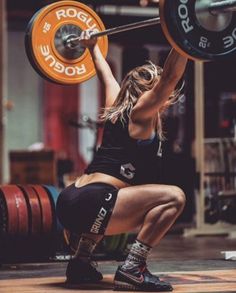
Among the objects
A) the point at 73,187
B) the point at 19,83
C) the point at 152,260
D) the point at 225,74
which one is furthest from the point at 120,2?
the point at 73,187

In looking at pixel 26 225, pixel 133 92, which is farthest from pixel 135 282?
pixel 26 225

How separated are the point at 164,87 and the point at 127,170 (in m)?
0.55

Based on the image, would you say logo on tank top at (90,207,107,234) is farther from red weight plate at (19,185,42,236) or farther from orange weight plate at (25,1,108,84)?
red weight plate at (19,185,42,236)

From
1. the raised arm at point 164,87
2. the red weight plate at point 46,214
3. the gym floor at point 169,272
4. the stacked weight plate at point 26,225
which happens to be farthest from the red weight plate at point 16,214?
the raised arm at point 164,87

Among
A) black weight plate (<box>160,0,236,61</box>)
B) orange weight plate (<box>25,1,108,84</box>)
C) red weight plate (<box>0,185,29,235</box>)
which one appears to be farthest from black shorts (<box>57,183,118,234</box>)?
red weight plate (<box>0,185,29,235</box>)

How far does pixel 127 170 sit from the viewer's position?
4207 mm

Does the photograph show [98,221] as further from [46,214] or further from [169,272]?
[46,214]

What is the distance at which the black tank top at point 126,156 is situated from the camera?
417 cm

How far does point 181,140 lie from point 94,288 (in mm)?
6188

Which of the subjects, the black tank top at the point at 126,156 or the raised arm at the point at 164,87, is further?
the black tank top at the point at 126,156

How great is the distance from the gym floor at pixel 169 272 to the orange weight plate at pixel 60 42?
123 centimetres

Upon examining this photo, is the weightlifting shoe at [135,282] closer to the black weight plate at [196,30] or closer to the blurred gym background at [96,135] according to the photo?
the black weight plate at [196,30]

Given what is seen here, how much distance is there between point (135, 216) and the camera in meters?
4.15

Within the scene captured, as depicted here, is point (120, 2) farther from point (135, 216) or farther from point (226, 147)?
point (135, 216)
